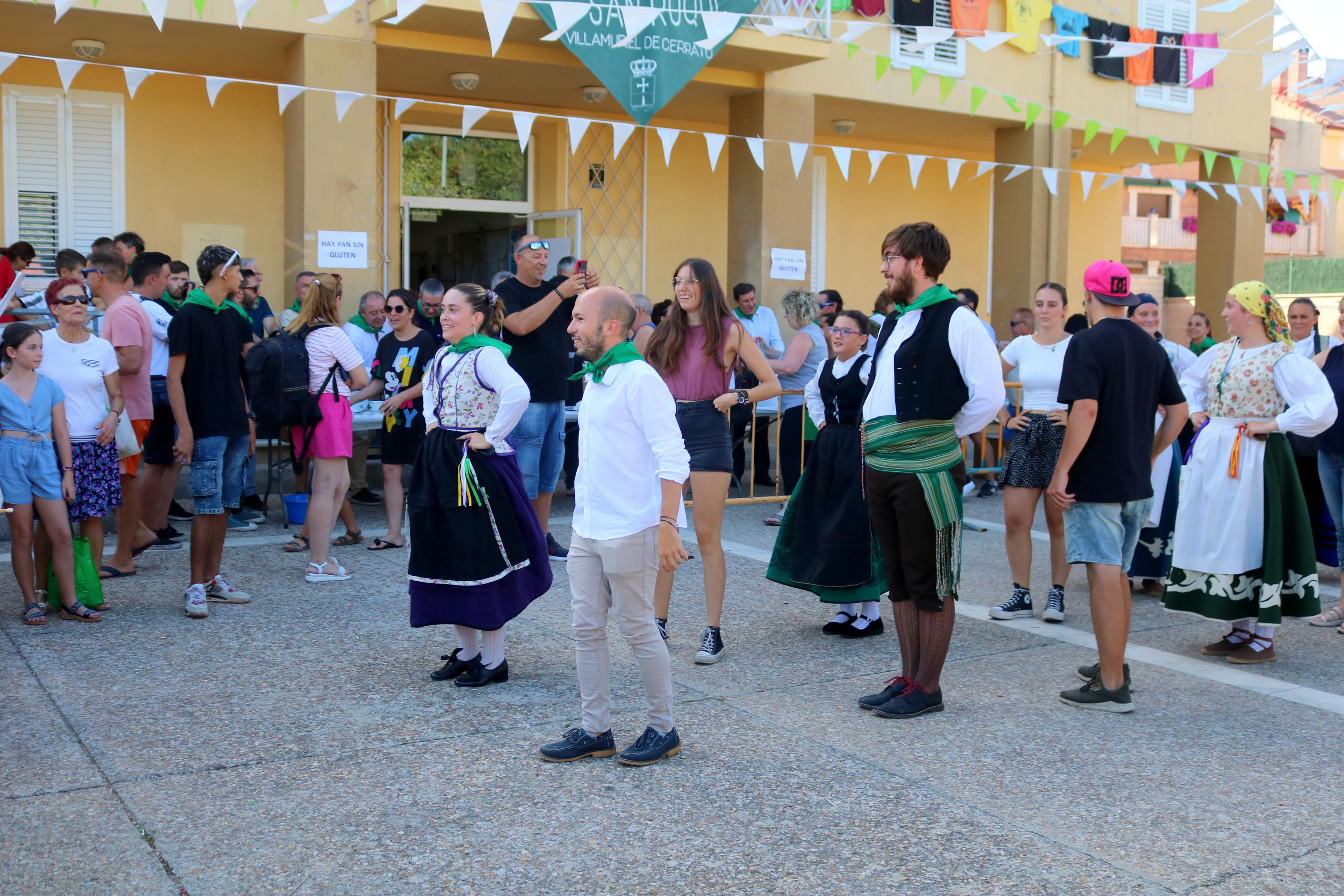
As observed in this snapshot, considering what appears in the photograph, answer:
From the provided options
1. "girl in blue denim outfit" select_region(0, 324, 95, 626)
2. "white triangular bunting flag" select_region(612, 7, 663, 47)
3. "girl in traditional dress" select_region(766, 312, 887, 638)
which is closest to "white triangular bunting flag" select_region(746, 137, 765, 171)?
"white triangular bunting flag" select_region(612, 7, 663, 47)

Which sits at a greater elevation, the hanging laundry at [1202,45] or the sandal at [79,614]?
the hanging laundry at [1202,45]

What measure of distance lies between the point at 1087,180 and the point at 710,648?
1448 centimetres

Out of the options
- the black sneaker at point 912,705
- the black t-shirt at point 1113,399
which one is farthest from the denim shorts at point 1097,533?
the black sneaker at point 912,705

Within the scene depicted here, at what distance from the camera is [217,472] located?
6059 mm

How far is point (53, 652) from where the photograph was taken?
5.30 metres

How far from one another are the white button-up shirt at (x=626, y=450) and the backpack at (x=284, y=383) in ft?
11.7

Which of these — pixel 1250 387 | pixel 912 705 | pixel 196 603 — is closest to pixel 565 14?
pixel 196 603

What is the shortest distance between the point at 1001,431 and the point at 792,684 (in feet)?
22.9

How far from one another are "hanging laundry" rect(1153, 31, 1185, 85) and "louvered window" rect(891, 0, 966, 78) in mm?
3344

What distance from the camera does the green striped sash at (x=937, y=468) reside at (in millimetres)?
4508

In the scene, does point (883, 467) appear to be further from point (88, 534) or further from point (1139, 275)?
point (1139, 275)

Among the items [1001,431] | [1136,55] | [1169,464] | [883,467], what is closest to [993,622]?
[1169,464]

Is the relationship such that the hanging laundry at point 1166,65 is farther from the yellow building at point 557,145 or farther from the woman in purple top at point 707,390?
the woman in purple top at point 707,390

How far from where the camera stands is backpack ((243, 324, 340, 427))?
7.07 m
